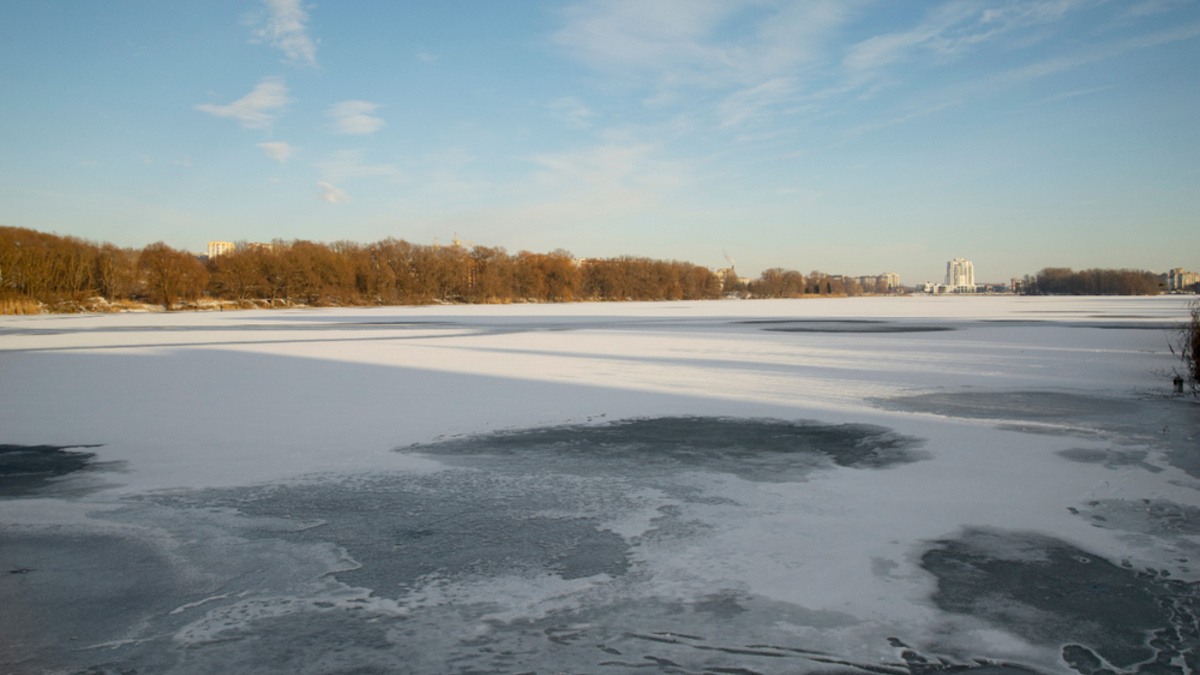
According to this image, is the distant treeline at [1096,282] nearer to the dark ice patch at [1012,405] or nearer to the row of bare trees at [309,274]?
the row of bare trees at [309,274]

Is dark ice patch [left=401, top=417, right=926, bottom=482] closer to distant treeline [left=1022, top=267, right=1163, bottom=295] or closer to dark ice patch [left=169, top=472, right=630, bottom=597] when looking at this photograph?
dark ice patch [left=169, top=472, right=630, bottom=597]

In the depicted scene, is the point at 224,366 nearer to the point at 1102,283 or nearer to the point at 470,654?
the point at 470,654

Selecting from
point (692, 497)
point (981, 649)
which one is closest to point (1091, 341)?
point (692, 497)

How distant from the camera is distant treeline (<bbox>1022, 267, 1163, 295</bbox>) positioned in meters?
111

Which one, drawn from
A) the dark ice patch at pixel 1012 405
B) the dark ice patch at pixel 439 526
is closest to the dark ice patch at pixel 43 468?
the dark ice patch at pixel 439 526

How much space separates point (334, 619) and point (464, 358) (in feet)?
32.4

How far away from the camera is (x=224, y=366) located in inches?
435

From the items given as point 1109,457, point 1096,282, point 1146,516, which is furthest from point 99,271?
point 1096,282

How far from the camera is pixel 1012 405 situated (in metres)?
7.00

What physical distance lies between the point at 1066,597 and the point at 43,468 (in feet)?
18.8

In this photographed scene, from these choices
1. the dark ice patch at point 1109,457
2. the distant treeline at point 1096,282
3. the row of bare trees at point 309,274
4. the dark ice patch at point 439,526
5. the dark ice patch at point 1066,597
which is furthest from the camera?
→ the distant treeline at point 1096,282

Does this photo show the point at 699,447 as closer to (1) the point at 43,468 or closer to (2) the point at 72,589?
(2) the point at 72,589

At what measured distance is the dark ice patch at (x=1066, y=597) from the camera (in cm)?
221

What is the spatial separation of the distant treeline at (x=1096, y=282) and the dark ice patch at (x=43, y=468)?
13217 cm
